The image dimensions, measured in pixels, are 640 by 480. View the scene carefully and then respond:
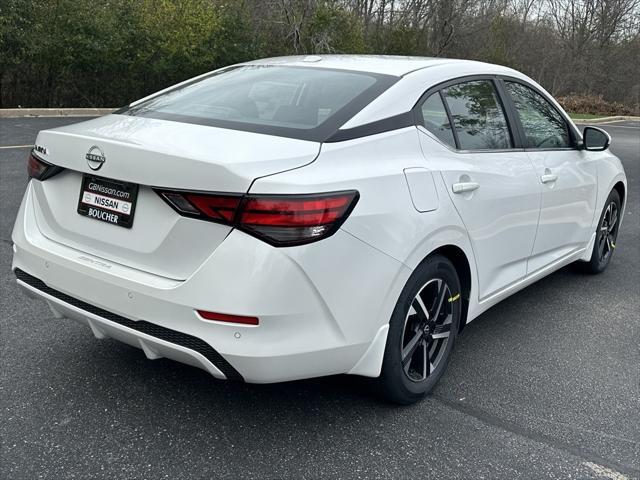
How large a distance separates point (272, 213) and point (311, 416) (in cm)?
110

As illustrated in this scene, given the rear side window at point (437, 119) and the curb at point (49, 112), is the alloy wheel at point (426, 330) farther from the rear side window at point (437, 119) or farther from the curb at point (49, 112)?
the curb at point (49, 112)

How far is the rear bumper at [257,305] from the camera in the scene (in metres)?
2.25

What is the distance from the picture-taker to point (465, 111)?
3340 mm

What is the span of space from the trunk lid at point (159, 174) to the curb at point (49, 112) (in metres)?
14.2

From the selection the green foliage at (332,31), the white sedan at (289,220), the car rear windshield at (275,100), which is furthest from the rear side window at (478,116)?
the green foliage at (332,31)

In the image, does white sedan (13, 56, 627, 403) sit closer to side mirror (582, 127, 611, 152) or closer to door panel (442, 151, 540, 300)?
door panel (442, 151, 540, 300)

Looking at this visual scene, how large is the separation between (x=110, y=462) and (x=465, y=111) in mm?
2347

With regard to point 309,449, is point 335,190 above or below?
above

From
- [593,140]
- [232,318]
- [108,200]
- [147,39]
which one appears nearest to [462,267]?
[232,318]

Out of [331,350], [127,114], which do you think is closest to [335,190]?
[331,350]

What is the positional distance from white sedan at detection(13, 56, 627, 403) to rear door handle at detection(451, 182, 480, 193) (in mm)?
11

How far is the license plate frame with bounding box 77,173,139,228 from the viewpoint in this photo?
2.46 meters

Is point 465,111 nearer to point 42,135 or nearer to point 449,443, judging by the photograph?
point 449,443

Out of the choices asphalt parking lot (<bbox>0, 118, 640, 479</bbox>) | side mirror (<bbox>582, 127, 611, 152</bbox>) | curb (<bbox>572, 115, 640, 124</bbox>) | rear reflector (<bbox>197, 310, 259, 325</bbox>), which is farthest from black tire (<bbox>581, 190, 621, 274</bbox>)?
curb (<bbox>572, 115, 640, 124</bbox>)
